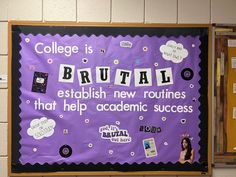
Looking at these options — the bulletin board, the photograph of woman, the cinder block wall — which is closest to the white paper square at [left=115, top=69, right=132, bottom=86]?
the bulletin board

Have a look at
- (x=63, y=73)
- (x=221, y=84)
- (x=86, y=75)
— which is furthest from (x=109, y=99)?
(x=221, y=84)

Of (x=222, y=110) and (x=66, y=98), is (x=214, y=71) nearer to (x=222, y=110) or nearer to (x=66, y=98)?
(x=222, y=110)

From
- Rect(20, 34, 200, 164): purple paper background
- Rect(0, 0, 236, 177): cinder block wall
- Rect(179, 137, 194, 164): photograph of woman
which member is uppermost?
Rect(0, 0, 236, 177): cinder block wall

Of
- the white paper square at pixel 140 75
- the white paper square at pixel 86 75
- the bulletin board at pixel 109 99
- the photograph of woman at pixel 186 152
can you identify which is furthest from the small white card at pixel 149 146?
the white paper square at pixel 86 75

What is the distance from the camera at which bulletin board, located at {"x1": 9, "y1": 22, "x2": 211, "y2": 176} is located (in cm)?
194

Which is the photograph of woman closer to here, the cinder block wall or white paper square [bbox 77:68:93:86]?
the cinder block wall

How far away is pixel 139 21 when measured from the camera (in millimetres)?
1999

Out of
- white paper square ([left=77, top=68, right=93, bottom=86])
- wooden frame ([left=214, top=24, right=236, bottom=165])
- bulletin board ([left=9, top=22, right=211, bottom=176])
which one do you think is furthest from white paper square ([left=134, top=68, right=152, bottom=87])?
wooden frame ([left=214, top=24, right=236, bottom=165])

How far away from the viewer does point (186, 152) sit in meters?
2.00

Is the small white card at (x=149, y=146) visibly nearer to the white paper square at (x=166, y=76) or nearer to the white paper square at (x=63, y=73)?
the white paper square at (x=166, y=76)

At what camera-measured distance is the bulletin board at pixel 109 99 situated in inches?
76.5

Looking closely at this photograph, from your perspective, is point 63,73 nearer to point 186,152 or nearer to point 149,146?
point 149,146

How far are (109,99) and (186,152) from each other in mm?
557

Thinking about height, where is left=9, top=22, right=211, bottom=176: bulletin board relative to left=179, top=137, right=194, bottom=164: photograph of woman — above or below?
above
